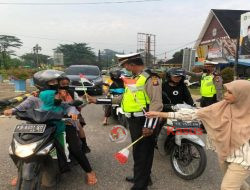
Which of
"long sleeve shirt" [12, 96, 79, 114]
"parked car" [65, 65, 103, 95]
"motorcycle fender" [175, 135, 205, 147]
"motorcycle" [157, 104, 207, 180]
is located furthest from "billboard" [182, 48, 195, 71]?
"long sleeve shirt" [12, 96, 79, 114]

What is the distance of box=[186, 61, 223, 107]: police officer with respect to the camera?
23.2 ft

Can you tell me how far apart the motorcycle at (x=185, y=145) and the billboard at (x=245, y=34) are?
64.1ft

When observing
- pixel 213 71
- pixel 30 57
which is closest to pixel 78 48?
pixel 30 57

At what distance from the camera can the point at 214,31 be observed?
34969 mm

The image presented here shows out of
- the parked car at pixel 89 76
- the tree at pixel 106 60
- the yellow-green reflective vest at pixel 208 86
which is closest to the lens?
the yellow-green reflective vest at pixel 208 86

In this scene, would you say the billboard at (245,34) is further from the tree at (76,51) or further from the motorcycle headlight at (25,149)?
the tree at (76,51)

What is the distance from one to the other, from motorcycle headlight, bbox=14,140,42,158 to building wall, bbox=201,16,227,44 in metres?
32.0

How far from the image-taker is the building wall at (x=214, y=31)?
108ft

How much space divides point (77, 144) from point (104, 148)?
1.78 m

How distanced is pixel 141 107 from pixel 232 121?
110 centimetres

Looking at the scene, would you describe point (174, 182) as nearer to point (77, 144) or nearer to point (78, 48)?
point (77, 144)

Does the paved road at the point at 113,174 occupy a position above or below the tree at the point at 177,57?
below

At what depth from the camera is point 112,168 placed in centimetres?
454

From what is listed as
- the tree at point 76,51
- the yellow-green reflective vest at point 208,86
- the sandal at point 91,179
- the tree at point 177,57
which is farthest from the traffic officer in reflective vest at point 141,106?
the tree at point 76,51
